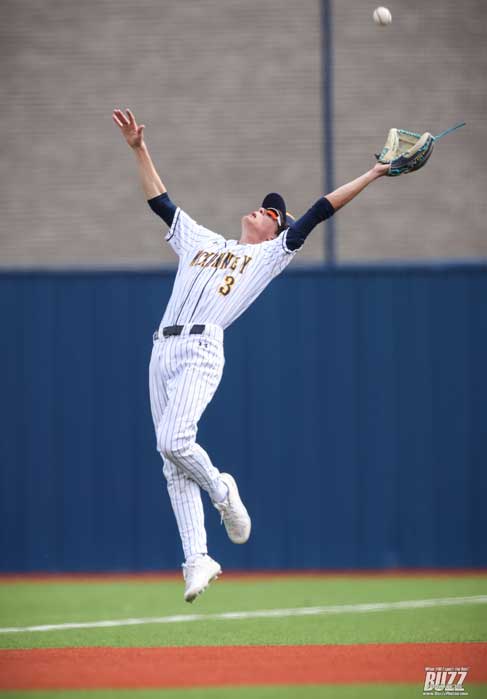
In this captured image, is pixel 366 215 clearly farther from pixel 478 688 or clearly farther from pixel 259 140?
pixel 478 688

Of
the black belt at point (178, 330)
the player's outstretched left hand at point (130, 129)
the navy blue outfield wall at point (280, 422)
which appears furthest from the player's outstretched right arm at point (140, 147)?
the navy blue outfield wall at point (280, 422)

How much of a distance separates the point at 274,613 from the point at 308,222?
2733 mm

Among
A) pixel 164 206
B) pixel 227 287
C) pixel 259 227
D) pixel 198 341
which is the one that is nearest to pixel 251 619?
pixel 198 341

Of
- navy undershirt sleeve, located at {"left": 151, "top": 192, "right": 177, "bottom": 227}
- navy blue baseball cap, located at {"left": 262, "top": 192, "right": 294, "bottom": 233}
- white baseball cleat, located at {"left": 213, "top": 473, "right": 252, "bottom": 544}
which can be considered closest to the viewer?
white baseball cleat, located at {"left": 213, "top": 473, "right": 252, "bottom": 544}

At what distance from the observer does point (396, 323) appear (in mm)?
10148

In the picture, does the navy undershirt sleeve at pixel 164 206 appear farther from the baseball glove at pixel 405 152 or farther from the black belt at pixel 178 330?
the baseball glove at pixel 405 152

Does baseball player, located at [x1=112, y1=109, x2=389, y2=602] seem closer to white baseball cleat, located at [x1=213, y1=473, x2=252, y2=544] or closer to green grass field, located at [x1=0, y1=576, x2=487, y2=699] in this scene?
white baseball cleat, located at [x1=213, y1=473, x2=252, y2=544]

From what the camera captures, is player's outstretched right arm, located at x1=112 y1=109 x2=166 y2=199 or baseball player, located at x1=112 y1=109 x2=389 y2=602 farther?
player's outstretched right arm, located at x1=112 y1=109 x2=166 y2=199

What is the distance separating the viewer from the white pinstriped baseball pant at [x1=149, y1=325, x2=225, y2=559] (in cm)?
588

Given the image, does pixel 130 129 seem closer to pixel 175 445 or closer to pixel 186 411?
pixel 186 411

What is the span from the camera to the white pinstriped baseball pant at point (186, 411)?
588 centimetres

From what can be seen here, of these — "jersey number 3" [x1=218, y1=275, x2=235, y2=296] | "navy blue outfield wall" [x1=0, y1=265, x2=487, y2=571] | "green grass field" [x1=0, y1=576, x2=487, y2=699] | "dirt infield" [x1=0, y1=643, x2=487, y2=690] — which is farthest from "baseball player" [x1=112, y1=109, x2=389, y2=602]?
"navy blue outfield wall" [x1=0, y1=265, x2=487, y2=571]

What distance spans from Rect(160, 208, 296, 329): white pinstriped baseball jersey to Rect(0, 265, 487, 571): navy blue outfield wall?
3.87 metres

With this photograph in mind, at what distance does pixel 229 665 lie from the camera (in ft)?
17.8
